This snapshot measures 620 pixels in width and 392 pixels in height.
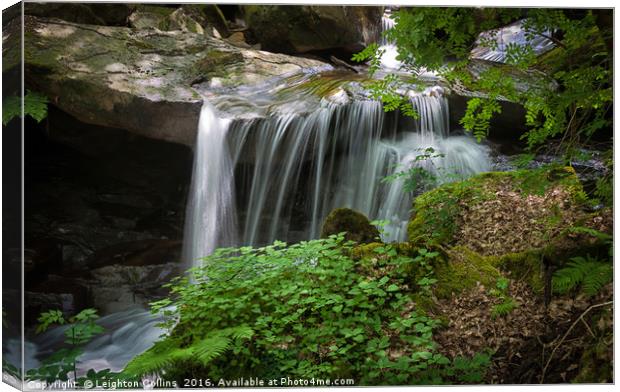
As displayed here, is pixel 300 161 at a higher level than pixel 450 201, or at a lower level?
higher

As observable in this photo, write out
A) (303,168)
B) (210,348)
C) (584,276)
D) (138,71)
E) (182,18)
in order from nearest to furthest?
(210,348), (584,276), (182,18), (138,71), (303,168)

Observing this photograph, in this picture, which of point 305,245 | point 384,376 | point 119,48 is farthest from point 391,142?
point 119,48

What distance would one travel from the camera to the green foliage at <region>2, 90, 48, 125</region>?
3.60 m

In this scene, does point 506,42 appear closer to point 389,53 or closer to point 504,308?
point 389,53

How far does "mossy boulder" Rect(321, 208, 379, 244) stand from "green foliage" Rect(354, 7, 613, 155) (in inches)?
33.7

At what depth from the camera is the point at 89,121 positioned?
4566mm

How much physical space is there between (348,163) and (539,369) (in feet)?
6.76

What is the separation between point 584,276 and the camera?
375cm

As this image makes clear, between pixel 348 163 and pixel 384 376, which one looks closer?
pixel 384 376

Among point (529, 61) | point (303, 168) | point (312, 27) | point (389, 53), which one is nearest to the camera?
point (529, 61)

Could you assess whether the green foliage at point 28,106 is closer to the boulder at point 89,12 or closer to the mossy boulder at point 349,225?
the boulder at point 89,12

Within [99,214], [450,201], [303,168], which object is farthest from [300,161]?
[99,214]

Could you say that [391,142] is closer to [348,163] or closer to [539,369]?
[348,163]

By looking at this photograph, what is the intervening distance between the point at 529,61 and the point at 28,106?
3.20 meters
